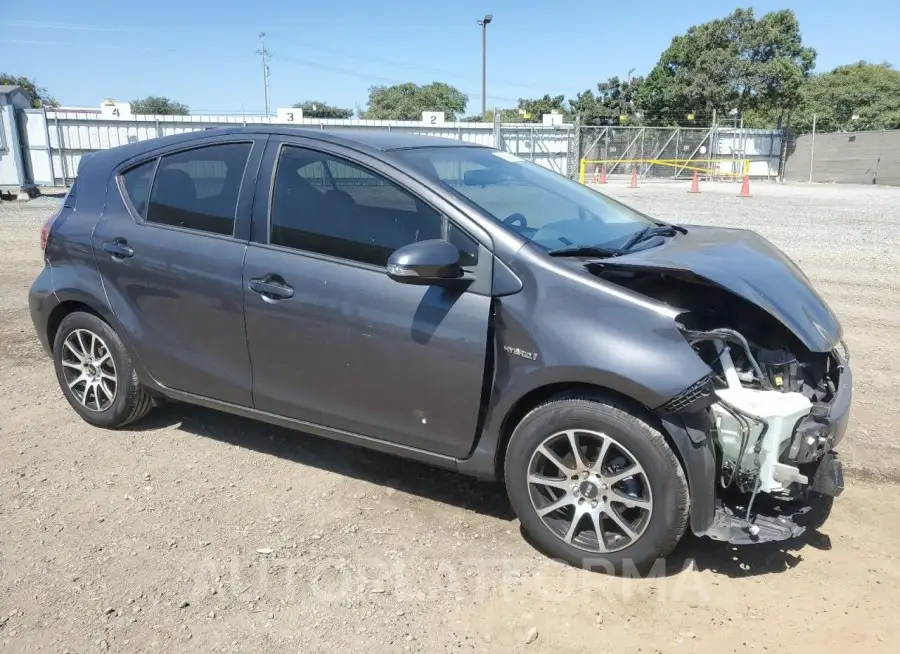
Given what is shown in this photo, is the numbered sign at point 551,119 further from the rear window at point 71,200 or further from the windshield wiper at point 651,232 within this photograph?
the rear window at point 71,200

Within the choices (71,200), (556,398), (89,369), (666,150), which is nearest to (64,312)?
(89,369)

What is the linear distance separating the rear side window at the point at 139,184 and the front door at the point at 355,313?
0.89 metres

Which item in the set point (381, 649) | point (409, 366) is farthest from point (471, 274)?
point (381, 649)

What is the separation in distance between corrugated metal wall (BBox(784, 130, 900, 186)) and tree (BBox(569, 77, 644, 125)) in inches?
1059

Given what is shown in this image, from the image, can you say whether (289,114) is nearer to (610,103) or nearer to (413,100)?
(610,103)

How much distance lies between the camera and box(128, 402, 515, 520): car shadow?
144 inches

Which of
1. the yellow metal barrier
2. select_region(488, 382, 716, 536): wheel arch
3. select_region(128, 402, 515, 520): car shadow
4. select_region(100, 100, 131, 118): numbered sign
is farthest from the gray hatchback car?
the yellow metal barrier

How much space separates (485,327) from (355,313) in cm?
63

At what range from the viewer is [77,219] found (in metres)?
4.24

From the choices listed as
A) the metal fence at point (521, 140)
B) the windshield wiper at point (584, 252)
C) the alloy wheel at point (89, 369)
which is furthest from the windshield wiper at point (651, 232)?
the metal fence at point (521, 140)

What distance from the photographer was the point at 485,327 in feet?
9.80

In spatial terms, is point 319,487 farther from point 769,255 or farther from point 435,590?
point 769,255

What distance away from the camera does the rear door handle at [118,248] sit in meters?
3.97

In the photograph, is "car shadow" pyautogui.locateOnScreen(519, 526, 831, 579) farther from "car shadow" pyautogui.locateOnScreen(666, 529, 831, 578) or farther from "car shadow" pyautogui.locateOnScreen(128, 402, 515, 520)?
"car shadow" pyautogui.locateOnScreen(128, 402, 515, 520)
